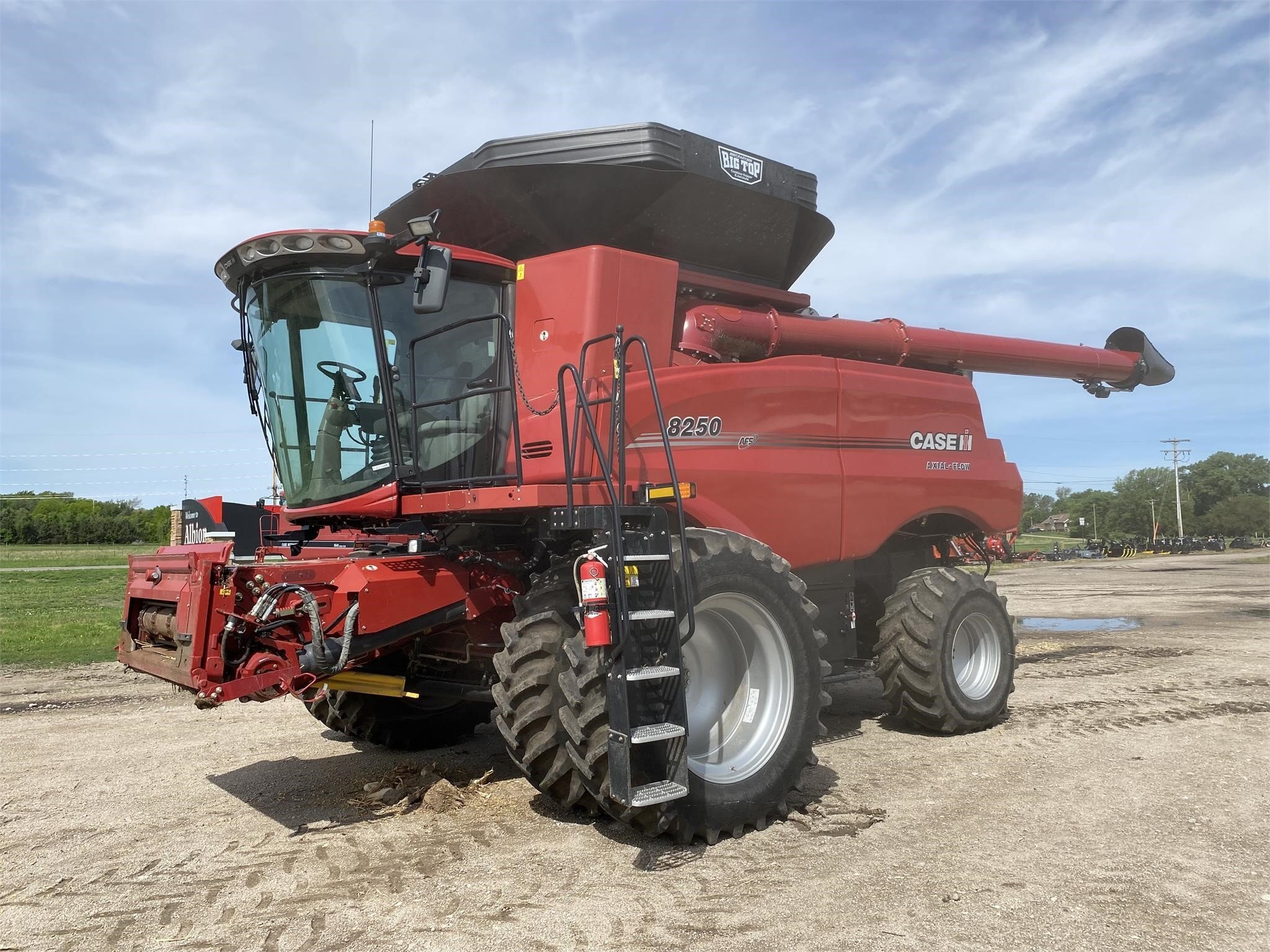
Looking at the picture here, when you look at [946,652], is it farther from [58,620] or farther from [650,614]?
[58,620]

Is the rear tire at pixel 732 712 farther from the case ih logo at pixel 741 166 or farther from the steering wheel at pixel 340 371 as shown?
the case ih logo at pixel 741 166

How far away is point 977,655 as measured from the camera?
6.88 meters

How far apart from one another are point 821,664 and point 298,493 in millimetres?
3159

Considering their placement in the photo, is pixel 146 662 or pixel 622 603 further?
pixel 146 662

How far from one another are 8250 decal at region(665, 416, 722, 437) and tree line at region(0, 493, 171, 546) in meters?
70.7

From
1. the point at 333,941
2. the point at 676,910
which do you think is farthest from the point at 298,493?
the point at 676,910

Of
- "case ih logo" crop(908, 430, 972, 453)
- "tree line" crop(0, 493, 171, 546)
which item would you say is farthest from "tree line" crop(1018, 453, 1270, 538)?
"case ih logo" crop(908, 430, 972, 453)

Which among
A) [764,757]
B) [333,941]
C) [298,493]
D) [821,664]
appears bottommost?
[333,941]

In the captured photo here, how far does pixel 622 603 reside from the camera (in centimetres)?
403

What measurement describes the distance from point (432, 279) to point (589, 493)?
1.34m

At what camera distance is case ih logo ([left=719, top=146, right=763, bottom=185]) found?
5.68 m

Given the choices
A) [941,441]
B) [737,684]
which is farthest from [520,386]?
[941,441]

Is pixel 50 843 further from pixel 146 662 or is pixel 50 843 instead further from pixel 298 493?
pixel 298 493

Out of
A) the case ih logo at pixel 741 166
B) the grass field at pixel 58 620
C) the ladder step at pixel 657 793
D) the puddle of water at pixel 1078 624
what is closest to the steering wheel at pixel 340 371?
the case ih logo at pixel 741 166
